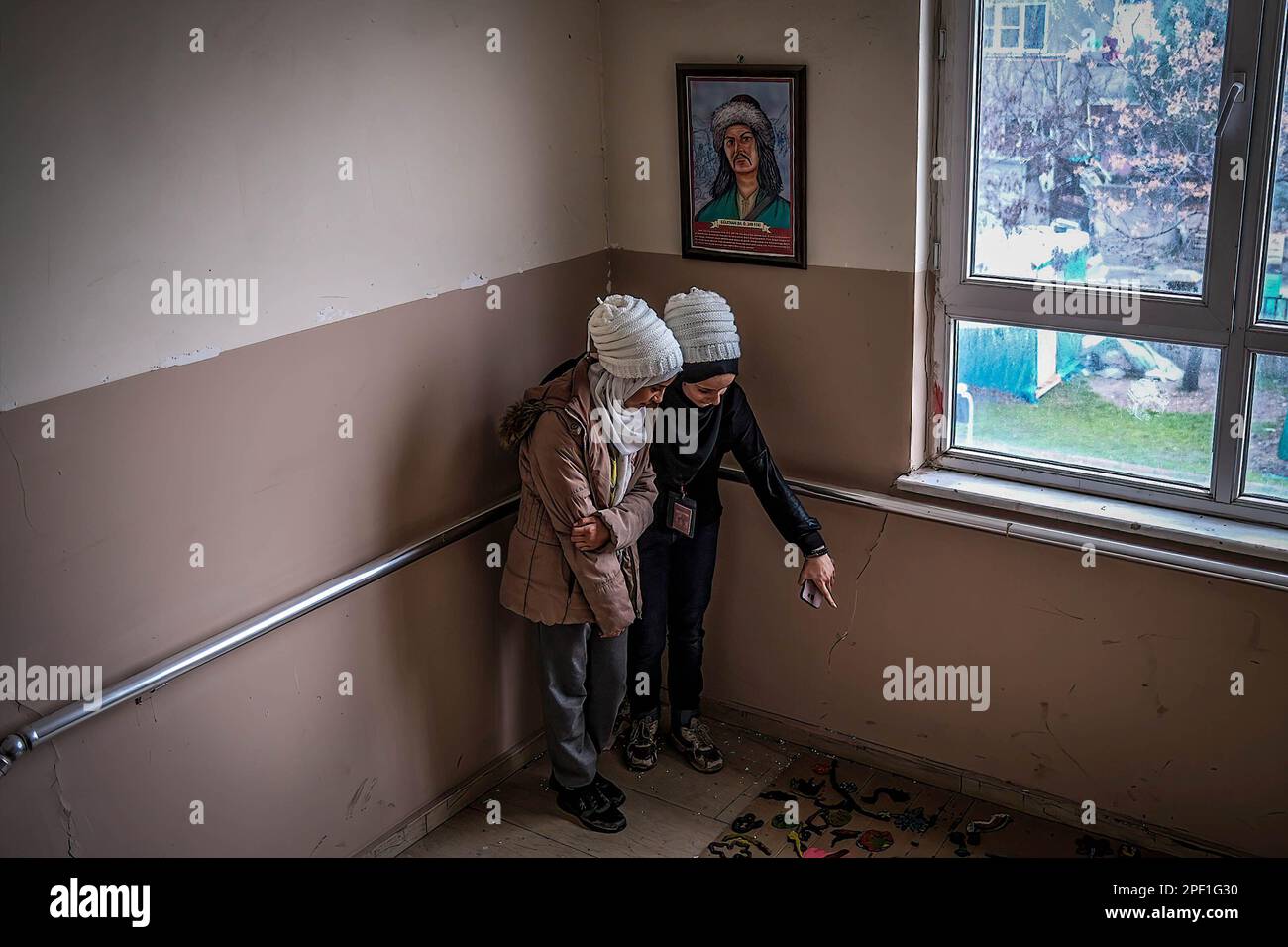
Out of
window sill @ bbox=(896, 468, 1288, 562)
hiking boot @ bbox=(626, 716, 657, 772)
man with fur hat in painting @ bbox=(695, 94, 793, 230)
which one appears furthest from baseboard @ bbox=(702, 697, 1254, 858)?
man with fur hat in painting @ bbox=(695, 94, 793, 230)

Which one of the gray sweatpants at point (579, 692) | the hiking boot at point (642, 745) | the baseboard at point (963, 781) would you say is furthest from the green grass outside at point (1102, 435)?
the hiking boot at point (642, 745)

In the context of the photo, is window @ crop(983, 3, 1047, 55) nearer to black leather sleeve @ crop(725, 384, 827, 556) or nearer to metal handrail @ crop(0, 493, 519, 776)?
black leather sleeve @ crop(725, 384, 827, 556)

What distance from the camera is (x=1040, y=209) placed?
10.3 ft

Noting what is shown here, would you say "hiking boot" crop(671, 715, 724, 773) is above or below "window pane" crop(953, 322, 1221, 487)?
below

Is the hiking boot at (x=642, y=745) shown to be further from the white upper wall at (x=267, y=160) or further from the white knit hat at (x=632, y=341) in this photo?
the white upper wall at (x=267, y=160)

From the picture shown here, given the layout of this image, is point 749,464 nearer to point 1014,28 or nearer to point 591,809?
point 591,809

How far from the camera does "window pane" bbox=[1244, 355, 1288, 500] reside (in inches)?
115

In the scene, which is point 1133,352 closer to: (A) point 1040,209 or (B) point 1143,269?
(B) point 1143,269

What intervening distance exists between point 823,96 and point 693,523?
1210 millimetres

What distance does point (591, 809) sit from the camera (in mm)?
3525

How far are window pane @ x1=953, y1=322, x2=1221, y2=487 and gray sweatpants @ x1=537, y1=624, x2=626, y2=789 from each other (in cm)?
115

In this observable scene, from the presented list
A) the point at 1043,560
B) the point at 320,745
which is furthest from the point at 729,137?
the point at 320,745

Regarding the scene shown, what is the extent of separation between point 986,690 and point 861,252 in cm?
126

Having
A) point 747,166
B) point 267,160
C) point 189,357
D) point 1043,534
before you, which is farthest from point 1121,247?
point 189,357
